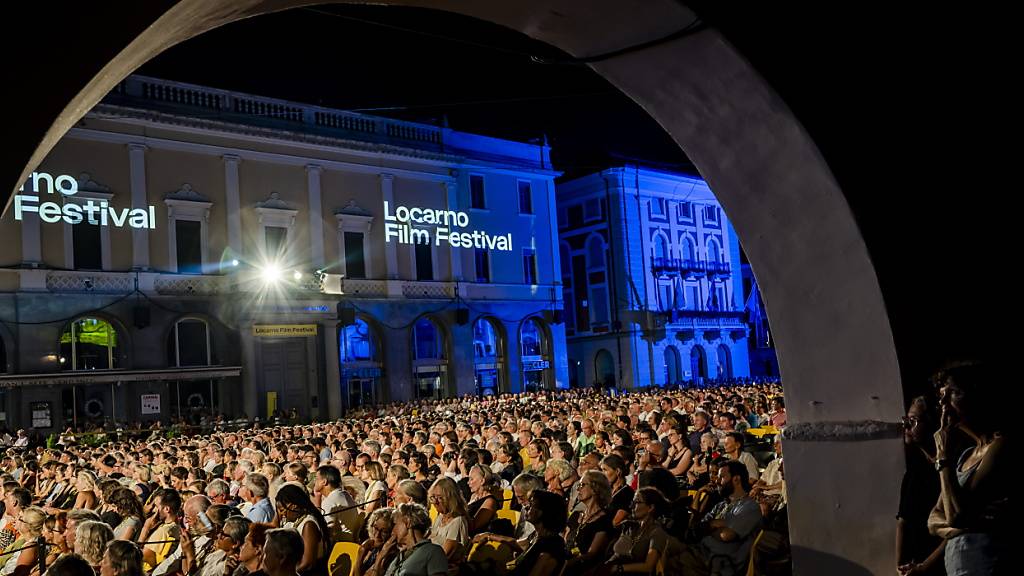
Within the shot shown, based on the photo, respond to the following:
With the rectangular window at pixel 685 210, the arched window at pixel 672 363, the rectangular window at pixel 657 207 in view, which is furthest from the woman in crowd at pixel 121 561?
the rectangular window at pixel 685 210

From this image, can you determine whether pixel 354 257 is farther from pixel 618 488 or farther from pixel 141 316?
pixel 618 488

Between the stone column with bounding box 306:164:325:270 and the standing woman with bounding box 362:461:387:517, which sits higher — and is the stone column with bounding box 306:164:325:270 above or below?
above

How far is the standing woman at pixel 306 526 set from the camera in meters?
6.89

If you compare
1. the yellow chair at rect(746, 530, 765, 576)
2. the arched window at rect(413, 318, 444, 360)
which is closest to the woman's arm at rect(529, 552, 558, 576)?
the yellow chair at rect(746, 530, 765, 576)

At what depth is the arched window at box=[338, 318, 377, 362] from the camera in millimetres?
37562

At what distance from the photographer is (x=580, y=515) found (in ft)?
26.0

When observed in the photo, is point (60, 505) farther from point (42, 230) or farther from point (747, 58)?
point (42, 230)

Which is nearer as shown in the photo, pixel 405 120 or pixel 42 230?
pixel 42 230

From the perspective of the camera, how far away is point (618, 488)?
887 cm

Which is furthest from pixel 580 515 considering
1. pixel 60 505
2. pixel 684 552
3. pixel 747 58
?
pixel 60 505

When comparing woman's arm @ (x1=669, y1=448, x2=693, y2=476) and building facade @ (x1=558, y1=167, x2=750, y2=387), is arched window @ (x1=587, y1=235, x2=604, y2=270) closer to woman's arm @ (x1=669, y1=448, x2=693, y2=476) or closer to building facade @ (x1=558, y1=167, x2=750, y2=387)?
building facade @ (x1=558, y1=167, x2=750, y2=387)

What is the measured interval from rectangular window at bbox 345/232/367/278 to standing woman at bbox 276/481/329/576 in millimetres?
30611

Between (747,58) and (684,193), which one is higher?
(684,193)

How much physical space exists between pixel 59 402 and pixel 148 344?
334cm
